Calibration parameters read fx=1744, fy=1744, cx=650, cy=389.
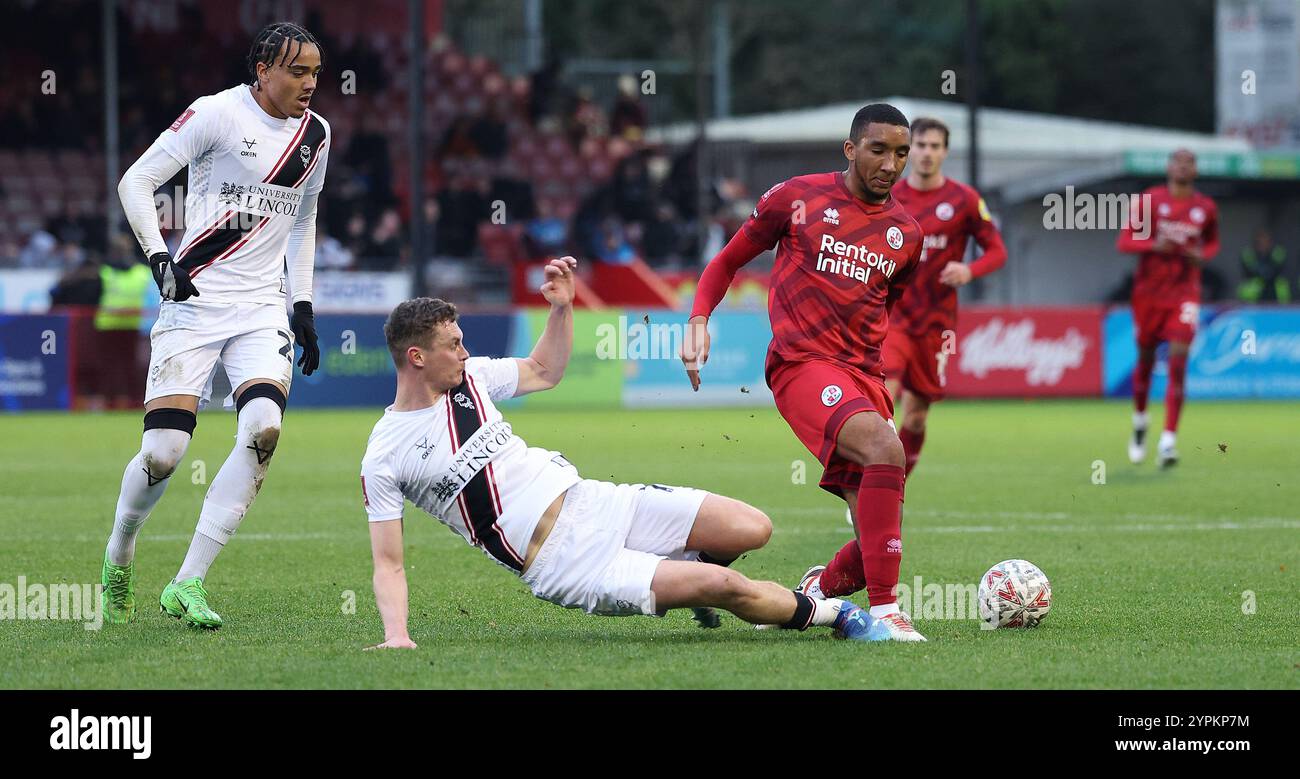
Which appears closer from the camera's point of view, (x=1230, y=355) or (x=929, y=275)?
(x=929, y=275)

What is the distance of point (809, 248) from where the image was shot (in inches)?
266

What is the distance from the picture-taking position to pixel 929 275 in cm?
1003

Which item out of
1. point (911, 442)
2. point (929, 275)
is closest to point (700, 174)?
point (929, 275)

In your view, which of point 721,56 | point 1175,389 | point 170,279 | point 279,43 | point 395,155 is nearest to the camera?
point 170,279

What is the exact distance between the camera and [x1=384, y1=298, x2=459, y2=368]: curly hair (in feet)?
19.4

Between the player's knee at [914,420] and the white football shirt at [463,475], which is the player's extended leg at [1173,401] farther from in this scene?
the white football shirt at [463,475]

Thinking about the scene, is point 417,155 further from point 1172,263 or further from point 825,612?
point 825,612

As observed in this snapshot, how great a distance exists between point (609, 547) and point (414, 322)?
102cm

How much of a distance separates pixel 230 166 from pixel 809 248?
2.29 m

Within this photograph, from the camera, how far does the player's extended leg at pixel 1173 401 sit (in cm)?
1365

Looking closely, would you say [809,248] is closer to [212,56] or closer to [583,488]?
[583,488]

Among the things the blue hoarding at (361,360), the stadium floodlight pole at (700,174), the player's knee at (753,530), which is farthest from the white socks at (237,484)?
the stadium floodlight pole at (700,174)

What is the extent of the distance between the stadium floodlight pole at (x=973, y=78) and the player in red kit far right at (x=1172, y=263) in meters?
10.4
